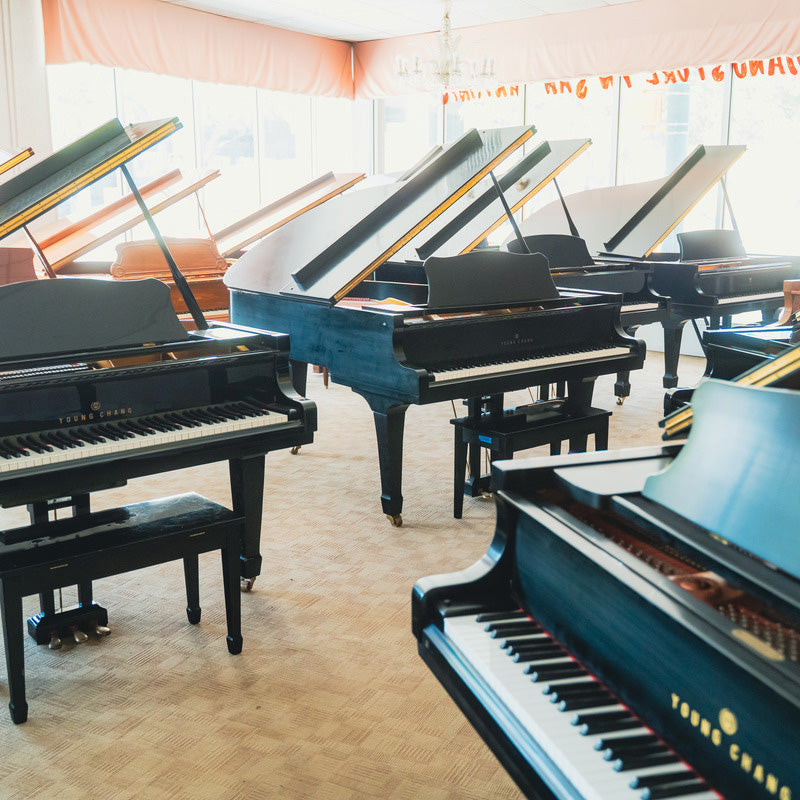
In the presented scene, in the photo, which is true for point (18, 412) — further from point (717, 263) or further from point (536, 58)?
point (536, 58)

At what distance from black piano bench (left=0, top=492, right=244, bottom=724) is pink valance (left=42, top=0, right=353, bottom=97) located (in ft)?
19.5

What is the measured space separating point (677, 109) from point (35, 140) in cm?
589

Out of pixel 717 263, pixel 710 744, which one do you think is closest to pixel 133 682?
pixel 710 744

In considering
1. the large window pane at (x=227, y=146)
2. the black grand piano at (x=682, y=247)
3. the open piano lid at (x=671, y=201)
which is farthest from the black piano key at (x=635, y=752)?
the large window pane at (x=227, y=146)

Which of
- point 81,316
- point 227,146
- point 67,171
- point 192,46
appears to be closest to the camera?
point 81,316

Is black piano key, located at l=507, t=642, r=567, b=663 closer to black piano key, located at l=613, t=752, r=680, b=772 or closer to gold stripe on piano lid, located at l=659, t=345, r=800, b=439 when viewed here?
black piano key, located at l=613, t=752, r=680, b=772

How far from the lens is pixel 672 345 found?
616 centimetres

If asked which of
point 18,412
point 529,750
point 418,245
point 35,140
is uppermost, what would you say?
point 35,140

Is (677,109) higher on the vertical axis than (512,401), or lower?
higher

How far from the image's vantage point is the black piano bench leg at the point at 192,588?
9.47 ft

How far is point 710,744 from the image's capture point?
110 cm

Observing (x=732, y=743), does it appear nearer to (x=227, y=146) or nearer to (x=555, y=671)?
(x=555, y=671)

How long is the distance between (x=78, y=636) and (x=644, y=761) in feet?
7.19

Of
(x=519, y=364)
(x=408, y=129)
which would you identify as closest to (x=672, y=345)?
(x=519, y=364)
